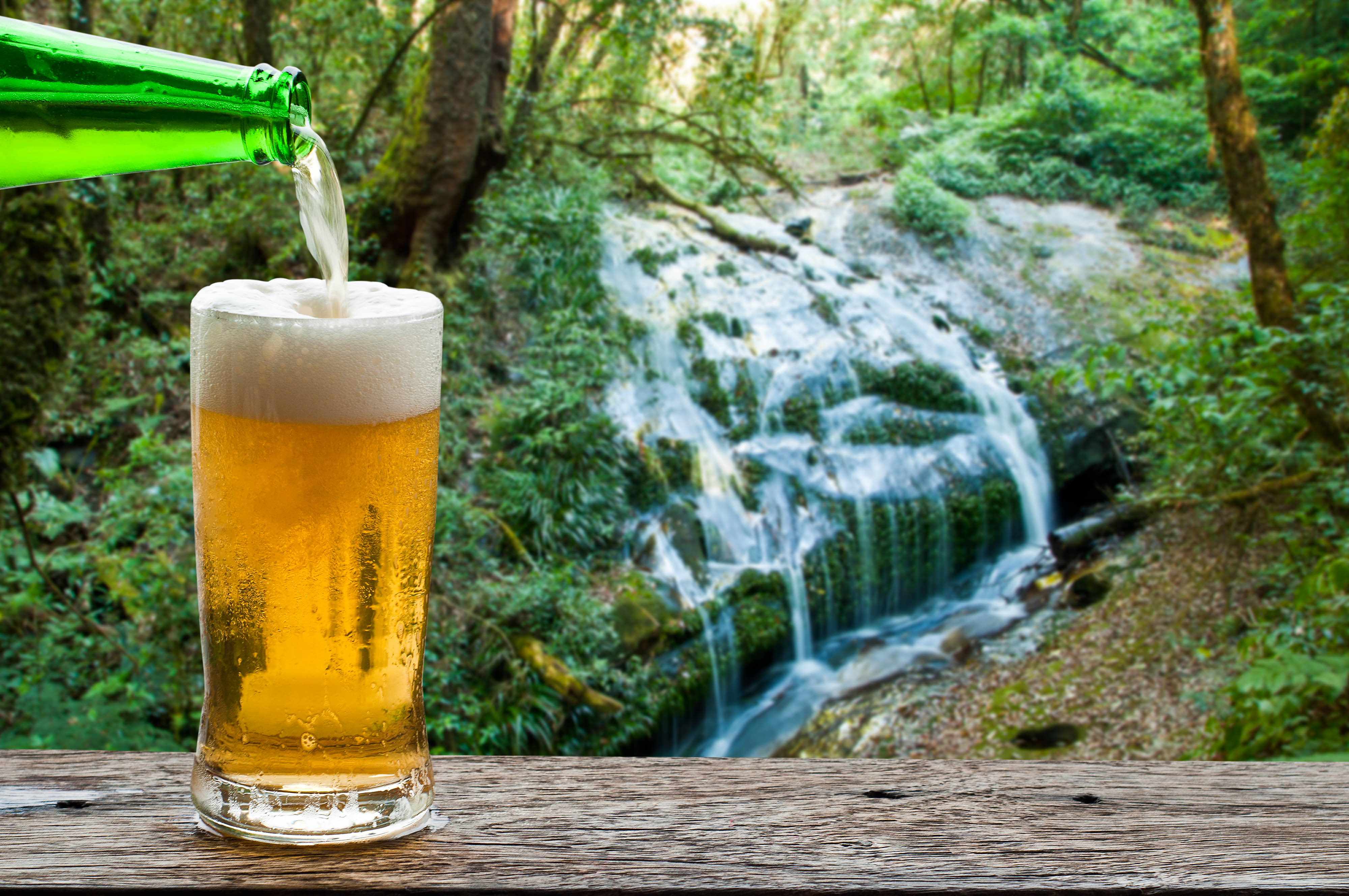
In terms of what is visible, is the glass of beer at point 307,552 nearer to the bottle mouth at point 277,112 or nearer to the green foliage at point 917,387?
the bottle mouth at point 277,112

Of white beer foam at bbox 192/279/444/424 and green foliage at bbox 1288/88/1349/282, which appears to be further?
green foliage at bbox 1288/88/1349/282

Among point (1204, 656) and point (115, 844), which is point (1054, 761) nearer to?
point (115, 844)

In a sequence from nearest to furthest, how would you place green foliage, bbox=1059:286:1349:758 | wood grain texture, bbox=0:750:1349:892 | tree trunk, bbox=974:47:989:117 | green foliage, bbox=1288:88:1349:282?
wood grain texture, bbox=0:750:1349:892 < green foliage, bbox=1059:286:1349:758 < green foliage, bbox=1288:88:1349:282 < tree trunk, bbox=974:47:989:117

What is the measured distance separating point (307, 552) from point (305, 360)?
0.44ft

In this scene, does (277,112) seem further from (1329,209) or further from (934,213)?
(934,213)

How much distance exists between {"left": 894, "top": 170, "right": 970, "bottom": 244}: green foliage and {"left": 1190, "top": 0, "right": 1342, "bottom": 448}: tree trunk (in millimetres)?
3829

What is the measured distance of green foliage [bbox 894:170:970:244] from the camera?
8.91 meters

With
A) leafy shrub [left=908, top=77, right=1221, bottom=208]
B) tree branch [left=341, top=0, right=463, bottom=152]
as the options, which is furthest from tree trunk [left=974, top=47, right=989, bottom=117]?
tree branch [left=341, top=0, right=463, bottom=152]

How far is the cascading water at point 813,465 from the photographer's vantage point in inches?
214

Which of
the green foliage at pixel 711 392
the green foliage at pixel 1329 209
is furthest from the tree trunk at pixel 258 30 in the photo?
the green foliage at pixel 1329 209

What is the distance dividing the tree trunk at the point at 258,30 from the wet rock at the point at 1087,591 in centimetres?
564

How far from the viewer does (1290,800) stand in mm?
788

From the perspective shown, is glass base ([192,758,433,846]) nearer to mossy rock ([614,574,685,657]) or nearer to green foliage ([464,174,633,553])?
mossy rock ([614,574,685,657])

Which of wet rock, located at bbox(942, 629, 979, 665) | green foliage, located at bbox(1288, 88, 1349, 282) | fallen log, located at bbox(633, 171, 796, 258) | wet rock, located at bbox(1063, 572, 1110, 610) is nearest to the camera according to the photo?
green foliage, located at bbox(1288, 88, 1349, 282)
